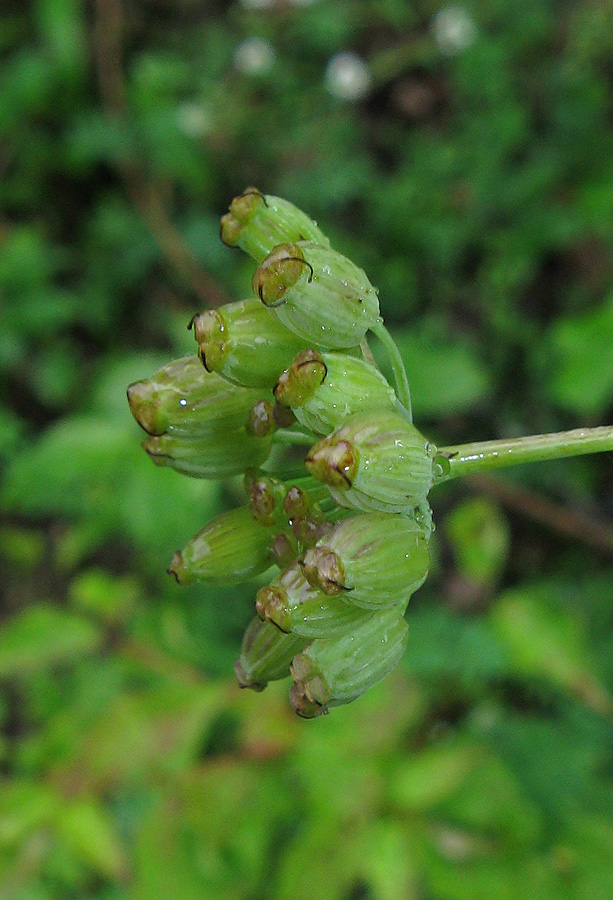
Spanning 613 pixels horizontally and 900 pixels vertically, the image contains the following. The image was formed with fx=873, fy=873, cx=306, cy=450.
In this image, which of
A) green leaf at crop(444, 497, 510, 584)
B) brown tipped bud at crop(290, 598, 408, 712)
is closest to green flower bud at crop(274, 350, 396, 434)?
brown tipped bud at crop(290, 598, 408, 712)

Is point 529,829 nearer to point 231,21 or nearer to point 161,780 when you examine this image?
point 161,780

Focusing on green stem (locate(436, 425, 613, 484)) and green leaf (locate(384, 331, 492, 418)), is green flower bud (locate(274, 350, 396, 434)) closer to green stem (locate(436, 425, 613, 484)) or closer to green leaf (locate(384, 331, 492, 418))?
green stem (locate(436, 425, 613, 484))

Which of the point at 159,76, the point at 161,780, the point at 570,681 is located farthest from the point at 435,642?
the point at 159,76

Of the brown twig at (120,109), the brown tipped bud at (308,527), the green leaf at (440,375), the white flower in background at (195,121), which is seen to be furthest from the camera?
the white flower in background at (195,121)

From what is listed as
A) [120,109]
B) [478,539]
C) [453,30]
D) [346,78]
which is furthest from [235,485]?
[453,30]

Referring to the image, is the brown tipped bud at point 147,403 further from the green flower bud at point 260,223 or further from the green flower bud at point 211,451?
the green flower bud at point 260,223

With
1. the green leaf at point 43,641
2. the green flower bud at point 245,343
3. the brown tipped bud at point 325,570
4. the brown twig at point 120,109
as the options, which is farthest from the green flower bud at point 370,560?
the brown twig at point 120,109
